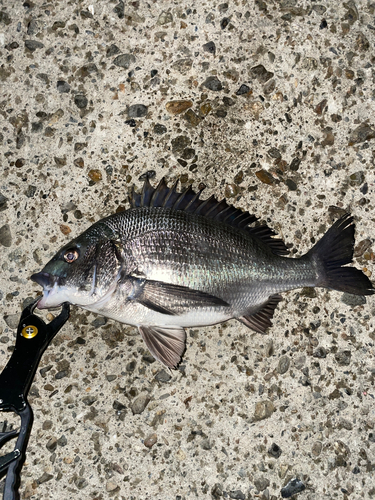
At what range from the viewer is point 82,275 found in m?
2.03

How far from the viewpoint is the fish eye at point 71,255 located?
205cm

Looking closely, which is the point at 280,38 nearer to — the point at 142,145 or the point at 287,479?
the point at 142,145

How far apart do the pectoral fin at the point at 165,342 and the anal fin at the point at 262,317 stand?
34cm

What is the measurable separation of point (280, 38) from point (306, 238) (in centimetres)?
119

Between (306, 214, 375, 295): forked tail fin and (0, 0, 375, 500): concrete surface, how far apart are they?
170 mm

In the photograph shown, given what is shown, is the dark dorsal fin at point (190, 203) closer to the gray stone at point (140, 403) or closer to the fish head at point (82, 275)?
the fish head at point (82, 275)

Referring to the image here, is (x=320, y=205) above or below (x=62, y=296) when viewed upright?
above

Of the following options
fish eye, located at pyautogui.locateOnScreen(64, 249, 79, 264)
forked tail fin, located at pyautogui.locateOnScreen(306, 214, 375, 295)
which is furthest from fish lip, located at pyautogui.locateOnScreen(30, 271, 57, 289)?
forked tail fin, located at pyautogui.locateOnScreen(306, 214, 375, 295)

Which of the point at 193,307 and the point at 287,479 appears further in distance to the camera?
the point at 287,479

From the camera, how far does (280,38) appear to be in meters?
2.57

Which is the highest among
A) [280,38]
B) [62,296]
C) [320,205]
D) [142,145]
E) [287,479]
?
[280,38]

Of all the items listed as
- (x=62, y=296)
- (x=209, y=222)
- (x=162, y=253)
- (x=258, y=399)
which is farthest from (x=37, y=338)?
(x=258, y=399)

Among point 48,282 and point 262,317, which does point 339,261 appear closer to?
point 262,317

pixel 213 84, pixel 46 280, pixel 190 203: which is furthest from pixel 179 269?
pixel 213 84
